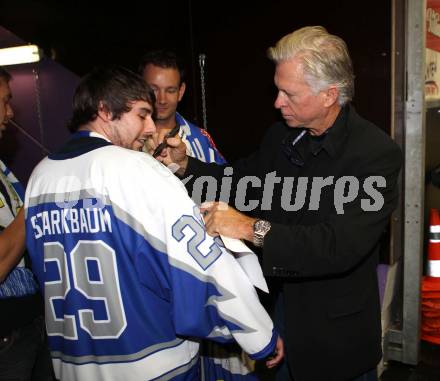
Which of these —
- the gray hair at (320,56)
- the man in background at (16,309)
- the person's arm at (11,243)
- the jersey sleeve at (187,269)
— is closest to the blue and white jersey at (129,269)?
the jersey sleeve at (187,269)

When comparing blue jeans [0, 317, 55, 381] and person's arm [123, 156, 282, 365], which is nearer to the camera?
person's arm [123, 156, 282, 365]

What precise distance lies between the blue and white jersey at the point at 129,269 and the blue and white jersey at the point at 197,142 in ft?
3.23

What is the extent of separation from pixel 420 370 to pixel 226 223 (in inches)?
80.7

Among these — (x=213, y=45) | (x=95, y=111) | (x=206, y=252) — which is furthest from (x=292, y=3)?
(x=206, y=252)

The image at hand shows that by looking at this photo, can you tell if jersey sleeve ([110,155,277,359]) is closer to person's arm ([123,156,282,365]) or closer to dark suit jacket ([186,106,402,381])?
person's arm ([123,156,282,365])

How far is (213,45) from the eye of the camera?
9.71 feet

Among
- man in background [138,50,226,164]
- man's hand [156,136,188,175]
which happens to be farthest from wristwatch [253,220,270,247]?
man in background [138,50,226,164]

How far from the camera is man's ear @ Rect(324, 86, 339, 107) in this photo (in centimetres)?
157

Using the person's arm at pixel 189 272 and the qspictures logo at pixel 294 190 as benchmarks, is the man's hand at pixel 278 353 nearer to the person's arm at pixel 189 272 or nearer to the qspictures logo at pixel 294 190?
the person's arm at pixel 189 272

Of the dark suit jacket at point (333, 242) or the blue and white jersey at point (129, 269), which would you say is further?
the dark suit jacket at point (333, 242)

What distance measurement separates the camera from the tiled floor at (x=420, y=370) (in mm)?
2729

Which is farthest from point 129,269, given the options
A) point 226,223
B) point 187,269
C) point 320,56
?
point 320,56

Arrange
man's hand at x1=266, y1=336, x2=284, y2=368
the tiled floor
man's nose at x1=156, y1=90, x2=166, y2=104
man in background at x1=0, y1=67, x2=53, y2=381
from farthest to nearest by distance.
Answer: the tiled floor
man's nose at x1=156, y1=90, x2=166, y2=104
man in background at x1=0, y1=67, x2=53, y2=381
man's hand at x1=266, y1=336, x2=284, y2=368

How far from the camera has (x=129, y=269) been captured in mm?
1277
